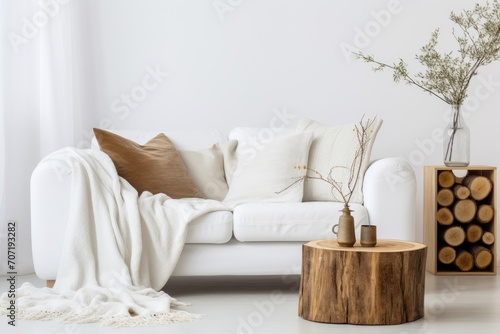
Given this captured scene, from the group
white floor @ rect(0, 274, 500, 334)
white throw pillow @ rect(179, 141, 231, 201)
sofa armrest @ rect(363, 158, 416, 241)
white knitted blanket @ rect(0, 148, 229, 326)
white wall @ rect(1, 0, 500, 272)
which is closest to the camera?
white floor @ rect(0, 274, 500, 334)

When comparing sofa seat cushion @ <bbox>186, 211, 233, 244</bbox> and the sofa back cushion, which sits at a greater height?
the sofa back cushion

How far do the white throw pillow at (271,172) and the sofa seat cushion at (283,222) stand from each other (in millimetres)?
296

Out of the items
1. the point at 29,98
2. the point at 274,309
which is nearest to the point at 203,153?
the point at 29,98

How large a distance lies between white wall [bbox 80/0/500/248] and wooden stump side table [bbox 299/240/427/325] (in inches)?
84.2

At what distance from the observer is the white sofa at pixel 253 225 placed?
363cm

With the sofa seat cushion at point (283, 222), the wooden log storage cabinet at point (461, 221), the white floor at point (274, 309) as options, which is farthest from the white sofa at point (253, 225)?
the wooden log storage cabinet at point (461, 221)

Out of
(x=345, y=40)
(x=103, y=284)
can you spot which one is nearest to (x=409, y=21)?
(x=345, y=40)

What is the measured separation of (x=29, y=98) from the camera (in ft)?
15.1

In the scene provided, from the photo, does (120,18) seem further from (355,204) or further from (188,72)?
(355,204)

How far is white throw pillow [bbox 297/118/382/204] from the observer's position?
4075mm

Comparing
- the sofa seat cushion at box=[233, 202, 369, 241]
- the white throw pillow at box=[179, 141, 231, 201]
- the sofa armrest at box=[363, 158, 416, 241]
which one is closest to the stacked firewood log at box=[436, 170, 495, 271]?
the sofa armrest at box=[363, 158, 416, 241]

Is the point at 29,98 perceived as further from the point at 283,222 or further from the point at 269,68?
the point at 283,222

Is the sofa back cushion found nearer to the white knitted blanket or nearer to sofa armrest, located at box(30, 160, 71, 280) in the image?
the white knitted blanket

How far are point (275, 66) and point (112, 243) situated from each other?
2.03 m
